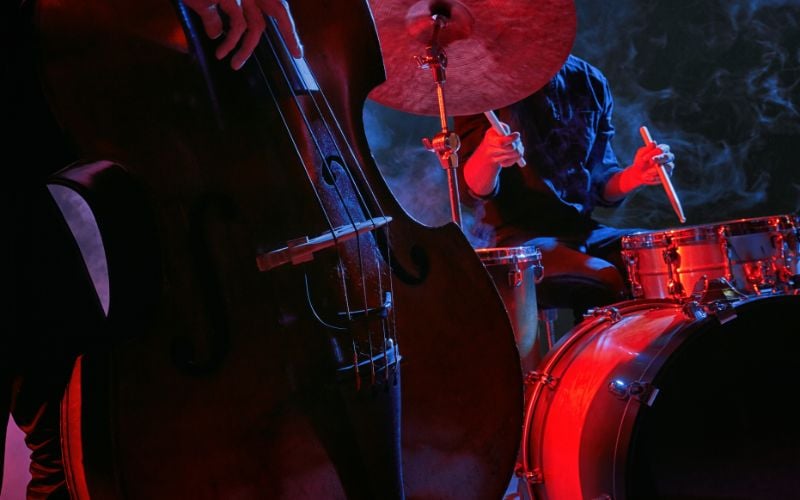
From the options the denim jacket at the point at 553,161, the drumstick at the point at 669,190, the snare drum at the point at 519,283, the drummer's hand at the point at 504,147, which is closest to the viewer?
the snare drum at the point at 519,283

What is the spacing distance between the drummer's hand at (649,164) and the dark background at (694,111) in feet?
5.15

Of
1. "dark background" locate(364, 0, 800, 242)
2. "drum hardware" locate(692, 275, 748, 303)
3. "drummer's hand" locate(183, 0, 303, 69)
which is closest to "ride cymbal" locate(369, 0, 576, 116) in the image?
"drum hardware" locate(692, 275, 748, 303)

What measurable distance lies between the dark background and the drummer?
1267 mm

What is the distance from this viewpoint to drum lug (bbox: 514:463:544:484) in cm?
128

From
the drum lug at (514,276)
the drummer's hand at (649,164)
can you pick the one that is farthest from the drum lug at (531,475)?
the drummer's hand at (649,164)

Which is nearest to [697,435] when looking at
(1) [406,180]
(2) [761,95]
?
(1) [406,180]

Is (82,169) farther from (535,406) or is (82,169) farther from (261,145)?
(535,406)

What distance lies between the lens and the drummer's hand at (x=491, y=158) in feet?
5.39

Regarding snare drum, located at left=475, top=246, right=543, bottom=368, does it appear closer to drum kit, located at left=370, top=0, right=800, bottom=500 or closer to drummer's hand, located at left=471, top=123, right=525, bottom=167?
drum kit, located at left=370, top=0, right=800, bottom=500

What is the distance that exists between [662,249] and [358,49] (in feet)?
2.96

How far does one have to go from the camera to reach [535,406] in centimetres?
135

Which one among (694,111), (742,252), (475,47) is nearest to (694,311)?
(742,252)

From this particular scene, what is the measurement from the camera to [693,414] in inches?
44.3

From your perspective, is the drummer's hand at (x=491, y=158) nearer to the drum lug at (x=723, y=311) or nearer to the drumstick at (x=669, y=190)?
the drumstick at (x=669, y=190)
